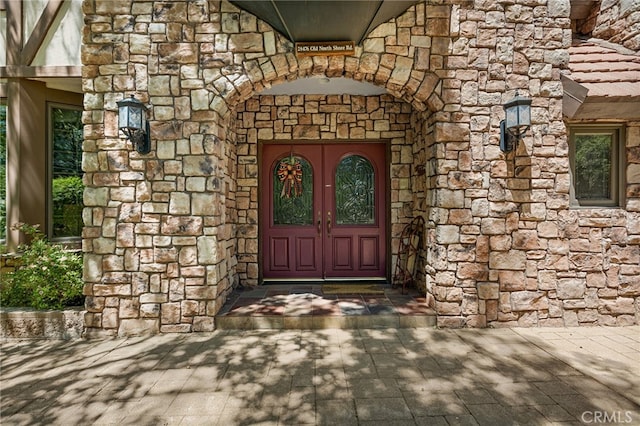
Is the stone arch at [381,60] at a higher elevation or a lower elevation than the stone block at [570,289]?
higher

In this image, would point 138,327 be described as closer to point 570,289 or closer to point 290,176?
point 290,176

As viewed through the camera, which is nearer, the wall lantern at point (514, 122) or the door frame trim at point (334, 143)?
the wall lantern at point (514, 122)

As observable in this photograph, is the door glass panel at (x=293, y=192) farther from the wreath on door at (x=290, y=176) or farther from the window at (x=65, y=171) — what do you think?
the window at (x=65, y=171)

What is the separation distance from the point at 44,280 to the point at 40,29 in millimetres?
2999

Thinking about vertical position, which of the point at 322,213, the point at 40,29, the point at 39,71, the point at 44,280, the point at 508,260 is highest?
the point at 40,29

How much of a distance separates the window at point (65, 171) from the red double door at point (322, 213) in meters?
2.48

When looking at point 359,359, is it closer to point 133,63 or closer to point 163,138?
point 163,138

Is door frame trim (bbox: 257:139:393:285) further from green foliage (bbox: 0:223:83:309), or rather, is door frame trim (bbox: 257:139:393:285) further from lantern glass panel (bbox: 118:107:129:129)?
green foliage (bbox: 0:223:83:309)

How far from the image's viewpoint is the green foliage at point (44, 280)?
11.7 ft

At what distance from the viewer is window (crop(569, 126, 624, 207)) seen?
3770 mm

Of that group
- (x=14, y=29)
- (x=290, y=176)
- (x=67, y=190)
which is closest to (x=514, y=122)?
(x=290, y=176)

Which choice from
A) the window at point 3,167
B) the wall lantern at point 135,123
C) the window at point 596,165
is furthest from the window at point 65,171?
the window at point 596,165

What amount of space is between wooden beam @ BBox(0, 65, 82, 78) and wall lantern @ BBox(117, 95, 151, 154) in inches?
55.2

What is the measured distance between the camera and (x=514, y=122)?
3.34 metres
